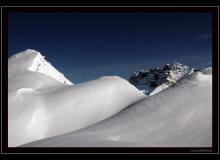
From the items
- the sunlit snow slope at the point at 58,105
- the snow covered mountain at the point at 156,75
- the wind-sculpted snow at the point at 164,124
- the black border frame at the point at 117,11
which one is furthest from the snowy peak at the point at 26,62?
the snow covered mountain at the point at 156,75

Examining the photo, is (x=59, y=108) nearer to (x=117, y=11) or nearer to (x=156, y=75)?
(x=117, y=11)

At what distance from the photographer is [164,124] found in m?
8.91

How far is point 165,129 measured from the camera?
28.1 ft

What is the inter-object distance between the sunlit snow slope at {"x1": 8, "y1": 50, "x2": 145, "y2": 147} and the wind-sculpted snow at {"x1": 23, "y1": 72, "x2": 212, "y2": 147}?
2.71 meters

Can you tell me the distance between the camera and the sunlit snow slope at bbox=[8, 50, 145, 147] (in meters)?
12.2

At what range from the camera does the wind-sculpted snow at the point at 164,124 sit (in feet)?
24.3

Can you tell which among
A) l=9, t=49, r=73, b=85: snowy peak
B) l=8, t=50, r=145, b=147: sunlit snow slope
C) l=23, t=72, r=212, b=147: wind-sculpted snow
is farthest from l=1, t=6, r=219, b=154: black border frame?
l=9, t=49, r=73, b=85: snowy peak

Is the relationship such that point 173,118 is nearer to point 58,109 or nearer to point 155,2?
point 155,2

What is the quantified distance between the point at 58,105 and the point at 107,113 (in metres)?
2.43

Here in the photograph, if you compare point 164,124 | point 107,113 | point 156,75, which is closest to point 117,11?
point 164,124

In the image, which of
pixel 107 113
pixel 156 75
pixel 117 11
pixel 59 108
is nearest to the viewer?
pixel 117 11

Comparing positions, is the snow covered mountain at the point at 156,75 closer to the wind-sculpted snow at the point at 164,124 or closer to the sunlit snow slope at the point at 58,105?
the sunlit snow slope at the point at 58,105
